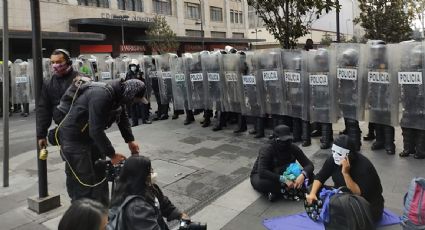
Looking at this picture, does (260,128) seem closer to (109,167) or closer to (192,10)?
(109,167)

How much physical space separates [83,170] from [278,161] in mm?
2440

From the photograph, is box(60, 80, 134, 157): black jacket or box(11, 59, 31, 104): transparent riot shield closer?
box(60, 80, 134, 157): black jacket

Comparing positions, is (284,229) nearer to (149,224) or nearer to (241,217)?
(241,217)

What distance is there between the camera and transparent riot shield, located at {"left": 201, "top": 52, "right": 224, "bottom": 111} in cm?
959

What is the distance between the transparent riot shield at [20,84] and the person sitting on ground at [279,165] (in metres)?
10.6

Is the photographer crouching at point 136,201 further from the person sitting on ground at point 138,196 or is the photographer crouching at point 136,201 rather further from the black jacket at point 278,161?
the black jacket at point 278,161

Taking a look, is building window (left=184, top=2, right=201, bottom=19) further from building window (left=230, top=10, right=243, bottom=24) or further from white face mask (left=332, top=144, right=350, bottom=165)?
white face mask (left=332, top=144, right=350, bottom=165)

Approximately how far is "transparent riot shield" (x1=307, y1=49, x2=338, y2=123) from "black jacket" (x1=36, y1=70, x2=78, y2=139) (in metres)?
4.60

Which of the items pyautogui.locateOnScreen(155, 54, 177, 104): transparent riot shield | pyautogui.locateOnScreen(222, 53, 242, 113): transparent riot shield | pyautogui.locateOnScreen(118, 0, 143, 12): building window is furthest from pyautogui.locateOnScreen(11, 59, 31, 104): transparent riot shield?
pyautogui.locateOnScreen(118, 0, 143, 12): building window

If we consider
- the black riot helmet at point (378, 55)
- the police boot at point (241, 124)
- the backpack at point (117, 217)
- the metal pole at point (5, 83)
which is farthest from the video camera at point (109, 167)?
the police boot at point (241, 124)

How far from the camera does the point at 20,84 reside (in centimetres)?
1376

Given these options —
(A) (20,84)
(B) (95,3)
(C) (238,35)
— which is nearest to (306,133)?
(A) (20,84)

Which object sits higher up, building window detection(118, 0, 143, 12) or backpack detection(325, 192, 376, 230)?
building window detection(118, 0, 143, 12)

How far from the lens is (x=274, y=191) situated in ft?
17.4
